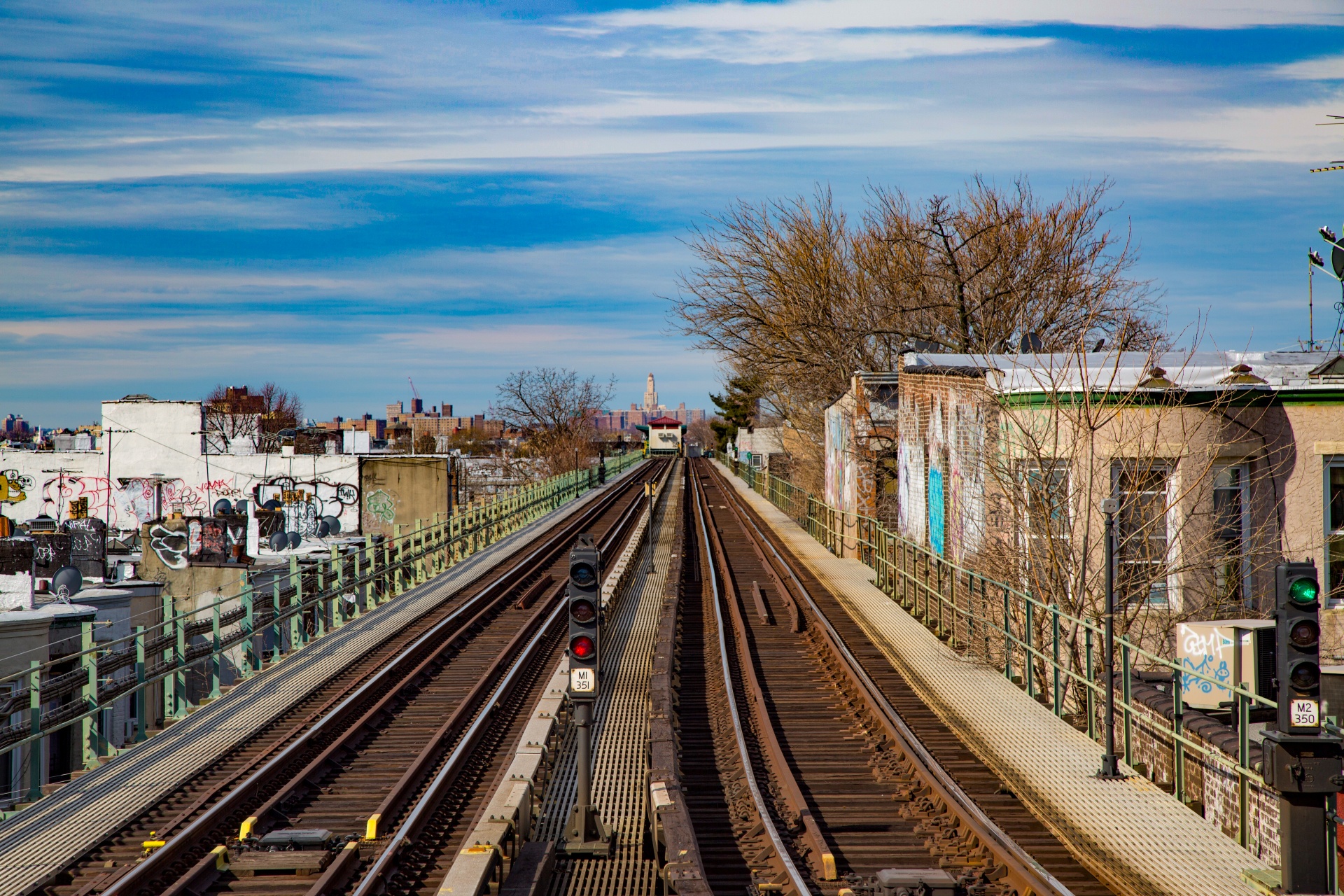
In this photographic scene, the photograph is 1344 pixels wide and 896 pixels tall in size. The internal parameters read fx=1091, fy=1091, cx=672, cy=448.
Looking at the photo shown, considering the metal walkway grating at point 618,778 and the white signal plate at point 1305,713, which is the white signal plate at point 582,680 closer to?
the metal walkway grating at point 618,778

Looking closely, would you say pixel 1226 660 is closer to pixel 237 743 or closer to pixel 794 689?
pixel 794 689

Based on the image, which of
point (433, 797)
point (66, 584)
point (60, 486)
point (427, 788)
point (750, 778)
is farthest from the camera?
point (60, 486)

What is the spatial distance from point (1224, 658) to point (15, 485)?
4799 centimetres

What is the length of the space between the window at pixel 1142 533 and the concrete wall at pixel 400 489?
37.5 meters

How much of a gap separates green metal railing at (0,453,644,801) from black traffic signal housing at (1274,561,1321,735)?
901 centimetres

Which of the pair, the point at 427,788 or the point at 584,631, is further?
the point at 427,788

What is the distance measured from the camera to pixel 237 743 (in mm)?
11258

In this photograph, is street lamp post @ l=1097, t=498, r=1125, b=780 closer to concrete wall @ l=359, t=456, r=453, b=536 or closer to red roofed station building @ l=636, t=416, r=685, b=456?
concrete wall @ l=359, t=456, r=453, b=536

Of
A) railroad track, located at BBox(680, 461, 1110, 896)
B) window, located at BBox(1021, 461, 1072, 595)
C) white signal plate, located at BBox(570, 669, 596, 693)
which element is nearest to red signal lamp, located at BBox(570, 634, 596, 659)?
white signal plate, located at BBox(570, 669, 596, 693)

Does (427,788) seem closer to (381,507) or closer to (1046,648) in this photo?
(1046,648)

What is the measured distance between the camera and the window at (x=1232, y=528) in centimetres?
1381

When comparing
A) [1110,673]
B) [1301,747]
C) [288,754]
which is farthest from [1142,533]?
[288,754]

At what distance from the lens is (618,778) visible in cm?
1029

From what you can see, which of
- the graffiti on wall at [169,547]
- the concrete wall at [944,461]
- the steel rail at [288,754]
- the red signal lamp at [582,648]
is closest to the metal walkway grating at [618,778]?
the red signal lamp at [582,648]
